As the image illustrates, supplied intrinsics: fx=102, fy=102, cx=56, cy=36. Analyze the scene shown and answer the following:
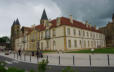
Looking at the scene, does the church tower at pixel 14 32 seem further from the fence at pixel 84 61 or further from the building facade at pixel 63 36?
the fence at pixel 84 61

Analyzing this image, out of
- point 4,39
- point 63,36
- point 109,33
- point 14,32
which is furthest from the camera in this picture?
point 4,39

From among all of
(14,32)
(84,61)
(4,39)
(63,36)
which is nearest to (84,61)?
(84,61)

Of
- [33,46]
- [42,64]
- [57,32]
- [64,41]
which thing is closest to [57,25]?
[57,32]

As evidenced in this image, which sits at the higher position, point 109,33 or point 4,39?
point 109,33

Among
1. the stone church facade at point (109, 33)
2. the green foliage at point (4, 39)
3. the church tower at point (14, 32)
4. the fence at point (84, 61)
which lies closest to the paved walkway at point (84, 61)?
the fence at point (84, 61)

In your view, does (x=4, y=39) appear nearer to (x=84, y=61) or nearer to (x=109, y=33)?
(x=109, y=33)

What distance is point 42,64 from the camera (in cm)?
356

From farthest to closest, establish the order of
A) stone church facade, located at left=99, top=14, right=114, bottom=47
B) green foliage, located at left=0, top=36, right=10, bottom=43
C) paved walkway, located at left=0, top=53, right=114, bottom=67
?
1. green foliage, located at left=0, top=36, right=10, bottom=43
2. stone church facade, located at left=99, top=14, right=114, bottom=47
3. paved walkway, located at left=0, top=53, right=114, bottom=67

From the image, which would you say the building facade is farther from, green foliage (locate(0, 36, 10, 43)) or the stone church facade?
green foliage (locate(0, 36, 10, 43))

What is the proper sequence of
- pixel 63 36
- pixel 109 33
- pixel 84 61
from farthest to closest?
pixel 109 33 → pixel 63 36 → pixel 84 61

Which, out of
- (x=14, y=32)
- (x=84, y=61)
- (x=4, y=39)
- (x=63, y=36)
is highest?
(x=14, y=32)

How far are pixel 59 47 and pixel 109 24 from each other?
42794mm

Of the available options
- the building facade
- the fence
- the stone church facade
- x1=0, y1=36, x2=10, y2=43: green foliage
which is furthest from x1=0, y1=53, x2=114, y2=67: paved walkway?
x1=0, y1=36, x2=10, y2=43: green foliage

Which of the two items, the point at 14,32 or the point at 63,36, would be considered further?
the point at 14,32
